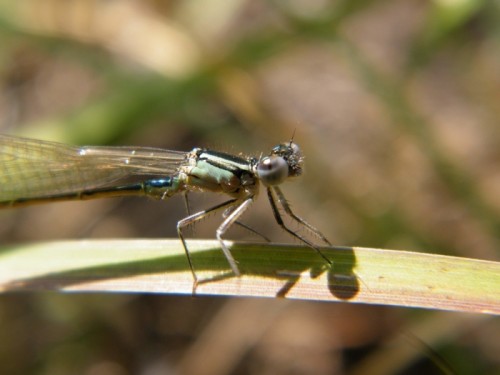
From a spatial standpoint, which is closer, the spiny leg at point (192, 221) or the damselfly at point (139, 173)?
the spiny leg at point (192, 221)

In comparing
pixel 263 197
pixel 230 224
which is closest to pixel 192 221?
pixel 230 224

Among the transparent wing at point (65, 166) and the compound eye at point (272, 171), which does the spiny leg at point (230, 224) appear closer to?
the compound eye at point (272, 171)

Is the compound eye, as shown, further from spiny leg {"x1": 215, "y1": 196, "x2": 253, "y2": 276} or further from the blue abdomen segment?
the blue abdomen segment

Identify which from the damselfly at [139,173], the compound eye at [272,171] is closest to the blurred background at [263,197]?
the damselfly at [139,173]

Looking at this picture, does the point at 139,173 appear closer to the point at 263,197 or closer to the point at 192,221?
the point at 192,221

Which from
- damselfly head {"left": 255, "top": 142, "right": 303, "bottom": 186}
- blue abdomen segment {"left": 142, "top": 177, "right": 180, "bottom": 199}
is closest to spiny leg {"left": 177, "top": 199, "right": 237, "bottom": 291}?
damselfly head {"left": 255, "top": 142, "right": 303, "bottom": 186}

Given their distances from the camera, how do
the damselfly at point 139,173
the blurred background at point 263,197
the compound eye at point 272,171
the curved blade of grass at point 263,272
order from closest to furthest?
the curved blade of grass at point 263,272 → the compound eye at point 272,171 → the damselfly at point 139,173 → the blurred background at point 263,197

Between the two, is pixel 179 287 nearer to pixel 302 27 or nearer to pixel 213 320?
pixel 213 320
